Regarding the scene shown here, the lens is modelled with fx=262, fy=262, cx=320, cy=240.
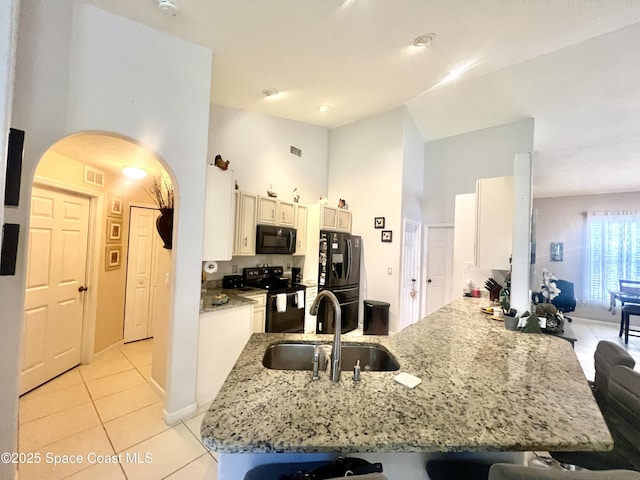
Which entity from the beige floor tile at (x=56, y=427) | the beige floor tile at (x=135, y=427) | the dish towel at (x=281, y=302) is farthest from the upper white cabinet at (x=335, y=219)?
the beige floor tile at (x=56, y=427)

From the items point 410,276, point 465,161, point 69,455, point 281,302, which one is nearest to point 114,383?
point 69,455

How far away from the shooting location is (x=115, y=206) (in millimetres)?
3518

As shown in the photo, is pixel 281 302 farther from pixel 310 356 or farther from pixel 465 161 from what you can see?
pixel 465 161

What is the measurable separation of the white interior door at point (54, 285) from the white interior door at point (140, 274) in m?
0.68

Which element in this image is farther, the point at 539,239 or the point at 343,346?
the point at 539,239

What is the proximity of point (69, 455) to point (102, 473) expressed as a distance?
0.35 meters

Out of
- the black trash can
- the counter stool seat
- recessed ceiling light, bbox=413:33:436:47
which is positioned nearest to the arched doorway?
recessed ceiling light, bbox=413:33:436:47

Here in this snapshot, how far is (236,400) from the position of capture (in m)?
1.01

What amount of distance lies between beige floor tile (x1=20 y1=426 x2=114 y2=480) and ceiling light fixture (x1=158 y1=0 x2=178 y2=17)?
3.31 m

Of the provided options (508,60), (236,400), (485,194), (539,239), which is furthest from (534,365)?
(539,239)

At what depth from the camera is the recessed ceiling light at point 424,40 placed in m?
2.47

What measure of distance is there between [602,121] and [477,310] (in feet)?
11.2

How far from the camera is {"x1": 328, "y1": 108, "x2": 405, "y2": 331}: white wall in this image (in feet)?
14.5

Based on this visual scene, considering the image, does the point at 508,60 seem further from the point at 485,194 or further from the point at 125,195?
the point at 125,195
